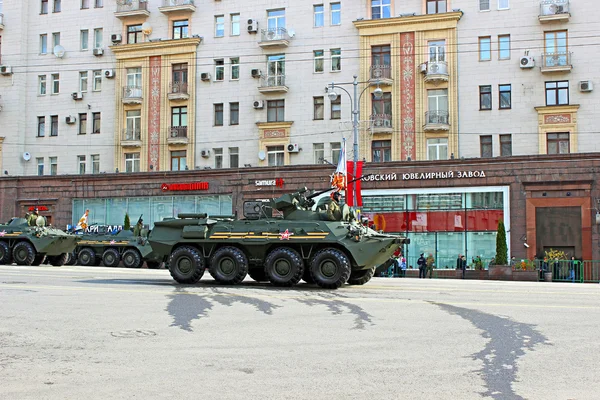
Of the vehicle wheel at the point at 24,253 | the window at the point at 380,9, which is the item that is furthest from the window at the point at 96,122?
the window at the point at 380,9

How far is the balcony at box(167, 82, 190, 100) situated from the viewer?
42.1 metres

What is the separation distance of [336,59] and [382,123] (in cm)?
433

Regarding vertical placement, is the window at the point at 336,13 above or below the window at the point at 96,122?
above

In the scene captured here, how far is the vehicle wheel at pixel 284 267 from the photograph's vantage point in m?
17.4

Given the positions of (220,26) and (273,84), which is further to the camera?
(220,26)

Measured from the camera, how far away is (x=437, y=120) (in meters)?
37.5

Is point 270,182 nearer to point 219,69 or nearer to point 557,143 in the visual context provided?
point 219,69

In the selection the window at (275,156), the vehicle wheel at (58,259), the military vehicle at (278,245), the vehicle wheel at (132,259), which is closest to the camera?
the military vehicle at (278,245)

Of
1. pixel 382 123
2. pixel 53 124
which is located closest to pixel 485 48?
pixel 382 123

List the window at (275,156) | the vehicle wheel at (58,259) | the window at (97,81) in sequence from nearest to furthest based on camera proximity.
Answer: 1. the vehicle wheel at (58,259)
2. the window at (275,156)
3. the window at (97,81)

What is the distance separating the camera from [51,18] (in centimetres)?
4553

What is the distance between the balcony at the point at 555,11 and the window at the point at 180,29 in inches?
758

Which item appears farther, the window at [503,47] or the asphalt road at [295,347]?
the window at [503,47]

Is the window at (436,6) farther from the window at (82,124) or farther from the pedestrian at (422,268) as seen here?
the window at (82,124)
